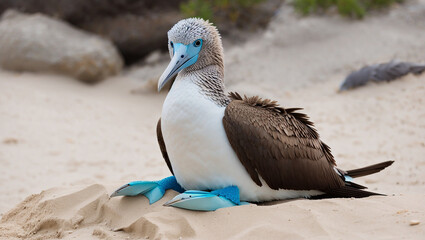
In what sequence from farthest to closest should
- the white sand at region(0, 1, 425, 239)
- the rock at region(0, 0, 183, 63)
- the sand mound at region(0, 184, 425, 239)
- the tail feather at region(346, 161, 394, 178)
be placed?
the rock at region(0, 0, 183, 63) → the tail feather at region(346, 161, 394, 178) → the white sand at region(0, 1, 425, 239) → the sand mound at region(0, 184, 425, 239)

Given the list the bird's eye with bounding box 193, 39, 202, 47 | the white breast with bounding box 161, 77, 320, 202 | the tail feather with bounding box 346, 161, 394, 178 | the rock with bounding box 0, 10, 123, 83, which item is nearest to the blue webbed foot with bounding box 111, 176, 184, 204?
the white breast with bounding box 161, 77, 320, 202

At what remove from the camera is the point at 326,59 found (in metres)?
9.49

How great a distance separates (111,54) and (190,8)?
69.6 inches

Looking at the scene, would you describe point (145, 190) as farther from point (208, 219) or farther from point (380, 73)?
point (380, 73)

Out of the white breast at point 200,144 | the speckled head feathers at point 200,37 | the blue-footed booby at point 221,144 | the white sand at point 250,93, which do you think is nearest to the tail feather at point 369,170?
the blue-footed booby at point 221,144

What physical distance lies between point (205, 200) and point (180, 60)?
3.26 ft

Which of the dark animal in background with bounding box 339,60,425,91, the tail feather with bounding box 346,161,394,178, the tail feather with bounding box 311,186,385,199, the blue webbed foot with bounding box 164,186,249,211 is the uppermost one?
the dark animal in background with bounding box 339,60,425,91

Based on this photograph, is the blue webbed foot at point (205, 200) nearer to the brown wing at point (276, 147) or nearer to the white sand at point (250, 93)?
the white sand at point (250, 93)

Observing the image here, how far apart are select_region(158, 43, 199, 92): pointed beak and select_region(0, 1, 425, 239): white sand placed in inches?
36.3

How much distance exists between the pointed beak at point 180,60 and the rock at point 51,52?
20.7 feet

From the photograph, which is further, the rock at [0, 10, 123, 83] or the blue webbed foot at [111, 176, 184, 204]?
the rock at [0, 10, 123, 83]

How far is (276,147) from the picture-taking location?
3.52 meters

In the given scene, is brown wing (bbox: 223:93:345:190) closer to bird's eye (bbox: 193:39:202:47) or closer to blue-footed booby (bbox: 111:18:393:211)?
blue-footed booby (bbox: 111:18:393:211)

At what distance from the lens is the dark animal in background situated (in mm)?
7930
